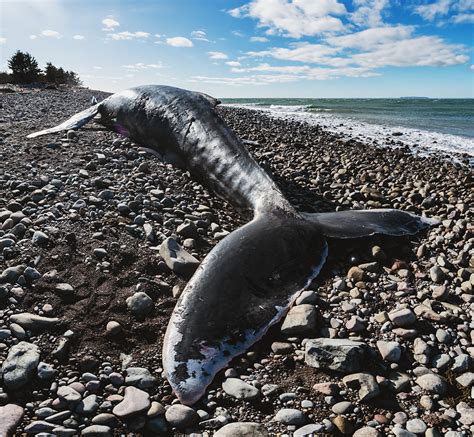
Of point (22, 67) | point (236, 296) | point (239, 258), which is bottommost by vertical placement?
point (236, 296)

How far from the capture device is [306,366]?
2.71m

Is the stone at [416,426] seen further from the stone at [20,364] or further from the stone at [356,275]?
the stone at [20,364]

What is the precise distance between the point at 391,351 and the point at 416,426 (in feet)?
1.95

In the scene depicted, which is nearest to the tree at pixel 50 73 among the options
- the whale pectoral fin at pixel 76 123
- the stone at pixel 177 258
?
the whale pectoral fin at pixel 76 123

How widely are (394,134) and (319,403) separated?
14.4 m

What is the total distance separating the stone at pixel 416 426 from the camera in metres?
2.18

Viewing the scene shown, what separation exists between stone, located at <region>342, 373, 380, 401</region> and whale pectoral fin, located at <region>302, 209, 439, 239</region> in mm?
1500

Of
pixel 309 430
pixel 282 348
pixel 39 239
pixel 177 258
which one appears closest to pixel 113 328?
pixel 177 258

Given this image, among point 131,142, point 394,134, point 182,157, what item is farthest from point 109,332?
point 394,134

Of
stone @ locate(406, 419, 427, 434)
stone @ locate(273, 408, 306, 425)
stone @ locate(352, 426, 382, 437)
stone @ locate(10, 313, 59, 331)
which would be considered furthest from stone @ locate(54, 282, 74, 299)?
stone @ locate(406, 419, 427, 434)

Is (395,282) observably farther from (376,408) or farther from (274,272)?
(376,408)

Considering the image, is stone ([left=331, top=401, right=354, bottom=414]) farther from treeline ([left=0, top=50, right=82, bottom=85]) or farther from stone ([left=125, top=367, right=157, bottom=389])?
treeline ([left=0, top=50, right=82, bottom=85])

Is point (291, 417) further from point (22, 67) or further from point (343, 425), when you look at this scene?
point (22, 67)

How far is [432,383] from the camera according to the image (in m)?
2.49
